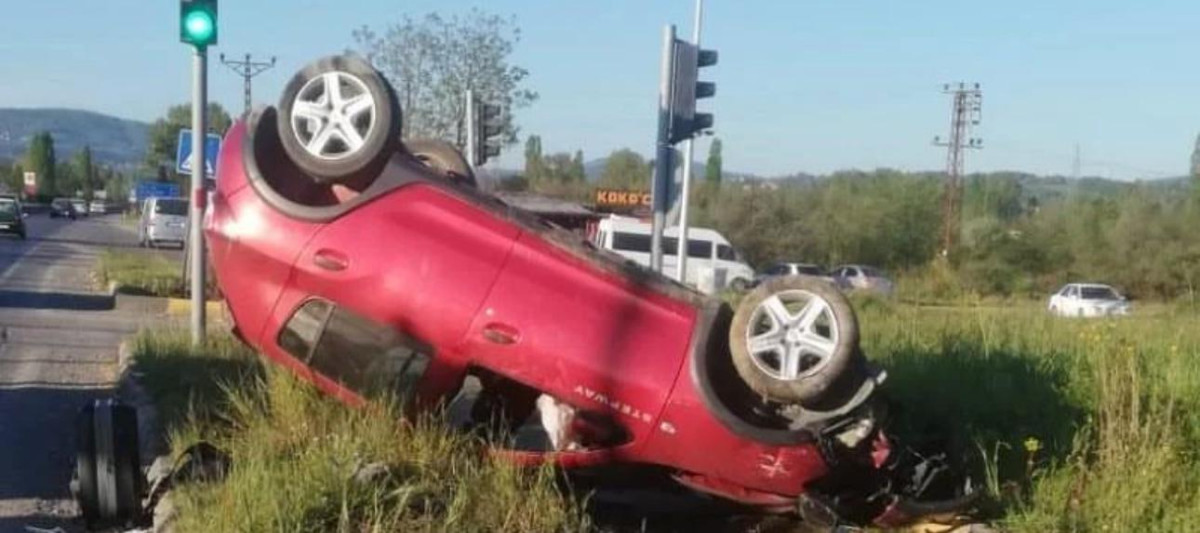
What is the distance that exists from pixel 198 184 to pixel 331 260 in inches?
263

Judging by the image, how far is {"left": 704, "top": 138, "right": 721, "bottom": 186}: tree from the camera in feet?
272

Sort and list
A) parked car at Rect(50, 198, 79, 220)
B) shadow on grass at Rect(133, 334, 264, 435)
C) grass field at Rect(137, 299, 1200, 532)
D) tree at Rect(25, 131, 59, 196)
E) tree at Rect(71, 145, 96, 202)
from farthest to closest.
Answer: tree at Rect(71, 145, 96, 202), tree at Rect(25, 131, 59, 196), parked car at Rect(50, 198, 79, 220), shadow on grass at Rect(133, 334, 264, 435), grass field at Rect(137, 299, 1200, 532)

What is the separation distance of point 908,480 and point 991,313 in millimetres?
5230

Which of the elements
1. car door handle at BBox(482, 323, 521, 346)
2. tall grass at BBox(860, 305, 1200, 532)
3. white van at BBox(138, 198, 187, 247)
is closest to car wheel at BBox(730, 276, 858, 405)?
car door handle at BBox(482, 323, 521, 346)

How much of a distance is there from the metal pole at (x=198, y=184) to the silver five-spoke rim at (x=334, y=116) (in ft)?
19.9

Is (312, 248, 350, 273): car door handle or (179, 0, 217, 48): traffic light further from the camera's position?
(179, 0, 217, 48): traffic light

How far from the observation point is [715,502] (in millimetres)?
7371

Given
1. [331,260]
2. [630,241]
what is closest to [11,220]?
[630,241]

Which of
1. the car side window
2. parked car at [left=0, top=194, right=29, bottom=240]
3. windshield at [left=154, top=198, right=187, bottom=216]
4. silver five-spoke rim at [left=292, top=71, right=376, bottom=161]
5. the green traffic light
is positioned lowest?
parked car at [left=0, top=194, right=29, bottom=240]

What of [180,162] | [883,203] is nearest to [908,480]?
[180,162]

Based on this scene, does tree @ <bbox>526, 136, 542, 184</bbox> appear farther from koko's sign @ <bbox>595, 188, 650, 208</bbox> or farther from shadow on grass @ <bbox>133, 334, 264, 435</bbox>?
shadow on grass @ <bbox>133, 334, 264, 435</bbox>

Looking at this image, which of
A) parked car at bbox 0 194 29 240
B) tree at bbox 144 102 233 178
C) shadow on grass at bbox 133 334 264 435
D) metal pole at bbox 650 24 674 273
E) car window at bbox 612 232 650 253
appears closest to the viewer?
shadow on grass at bbox 133 334 264 435

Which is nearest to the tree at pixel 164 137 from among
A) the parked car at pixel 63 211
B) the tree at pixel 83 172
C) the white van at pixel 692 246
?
the parked car at pixel 63 211

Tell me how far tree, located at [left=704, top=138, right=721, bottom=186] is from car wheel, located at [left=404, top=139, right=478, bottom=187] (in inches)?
2734
